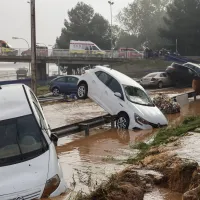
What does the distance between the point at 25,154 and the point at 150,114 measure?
9113 millimetres

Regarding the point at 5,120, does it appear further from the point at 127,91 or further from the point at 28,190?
the point at 127,91

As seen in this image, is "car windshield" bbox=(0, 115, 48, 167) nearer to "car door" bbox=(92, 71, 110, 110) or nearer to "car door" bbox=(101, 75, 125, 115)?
"car door" bbox=(101, 75, 125, 115)

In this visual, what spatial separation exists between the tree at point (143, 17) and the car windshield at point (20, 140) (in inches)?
3724

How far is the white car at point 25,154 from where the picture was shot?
21.2 ft

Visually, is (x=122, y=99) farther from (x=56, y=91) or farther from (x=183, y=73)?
(x=183, y=73)

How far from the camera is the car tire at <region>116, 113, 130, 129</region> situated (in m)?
15.8

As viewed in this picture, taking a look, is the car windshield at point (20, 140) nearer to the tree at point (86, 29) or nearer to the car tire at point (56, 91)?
the car tire at point (56, 91)

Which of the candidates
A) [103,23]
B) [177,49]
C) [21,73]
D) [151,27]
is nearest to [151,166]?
[21,73]

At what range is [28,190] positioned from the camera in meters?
6.43

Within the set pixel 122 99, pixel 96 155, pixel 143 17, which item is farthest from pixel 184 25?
pixel 96 155

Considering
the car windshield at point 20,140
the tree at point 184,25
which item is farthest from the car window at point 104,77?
the tree at point 184,25

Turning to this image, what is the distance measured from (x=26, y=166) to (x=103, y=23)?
89547mm

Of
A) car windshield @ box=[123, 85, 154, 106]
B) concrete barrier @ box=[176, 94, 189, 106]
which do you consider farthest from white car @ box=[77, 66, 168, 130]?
concrete barrier @ box=[176, 94, 189, 106]

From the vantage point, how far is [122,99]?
16094mm
